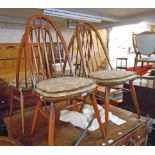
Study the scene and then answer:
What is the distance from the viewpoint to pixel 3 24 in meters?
4.57

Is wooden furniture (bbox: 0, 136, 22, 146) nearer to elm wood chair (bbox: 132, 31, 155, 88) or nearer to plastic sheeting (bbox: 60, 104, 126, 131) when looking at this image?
plastic sheeting (bbox: 60, 104, 126, 131)

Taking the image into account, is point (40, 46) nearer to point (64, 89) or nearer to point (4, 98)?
point (64, 89)

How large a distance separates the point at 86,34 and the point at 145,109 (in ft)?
4.22

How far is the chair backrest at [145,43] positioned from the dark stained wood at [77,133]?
1461 mm

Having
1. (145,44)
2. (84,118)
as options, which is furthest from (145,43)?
(84,118)

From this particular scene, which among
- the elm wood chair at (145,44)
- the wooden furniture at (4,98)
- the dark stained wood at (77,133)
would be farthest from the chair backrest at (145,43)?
the wooden furniture at (4,98)

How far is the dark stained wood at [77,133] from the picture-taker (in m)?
1.13

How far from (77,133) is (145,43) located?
201 cm

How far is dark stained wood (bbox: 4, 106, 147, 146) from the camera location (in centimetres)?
113

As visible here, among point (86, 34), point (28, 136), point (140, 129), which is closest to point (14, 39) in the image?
point (86, 34)

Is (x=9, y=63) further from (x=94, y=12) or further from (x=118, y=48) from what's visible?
(x=118, y=48)

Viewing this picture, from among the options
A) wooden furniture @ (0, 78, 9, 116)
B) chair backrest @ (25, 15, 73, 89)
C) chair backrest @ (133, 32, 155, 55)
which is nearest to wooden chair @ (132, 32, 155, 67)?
chair backrest @ (133, 32, 155, 55)

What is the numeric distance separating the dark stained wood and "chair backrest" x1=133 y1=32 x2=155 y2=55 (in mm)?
1461

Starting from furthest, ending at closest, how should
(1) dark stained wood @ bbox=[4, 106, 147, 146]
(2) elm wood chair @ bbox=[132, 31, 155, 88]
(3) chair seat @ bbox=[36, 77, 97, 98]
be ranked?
(2) elm wood chair @ bbox=[132, 31, 155, 88], (1) dark stained wood @ bbox=[4, 106, 147, 146], (3) chair seat @ bbox=[36, 77, 97, 98]
